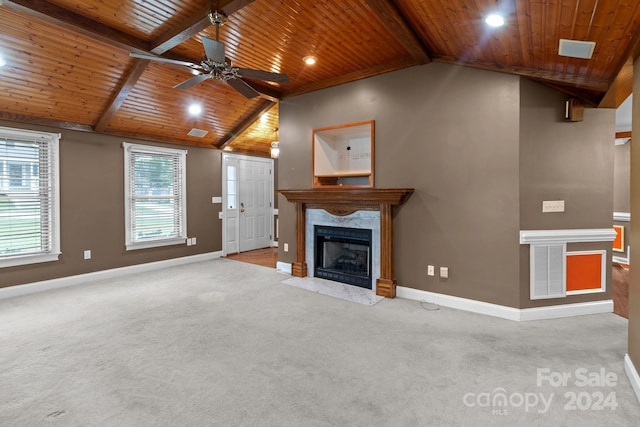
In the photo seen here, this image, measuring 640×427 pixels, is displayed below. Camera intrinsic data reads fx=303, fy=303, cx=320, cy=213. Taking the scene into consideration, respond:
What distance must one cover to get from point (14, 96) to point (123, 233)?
2.34m

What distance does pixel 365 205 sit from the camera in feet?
13.7

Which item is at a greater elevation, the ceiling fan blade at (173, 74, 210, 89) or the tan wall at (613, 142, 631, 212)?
the ceiling fan blade at (173, 74, 210, 89)

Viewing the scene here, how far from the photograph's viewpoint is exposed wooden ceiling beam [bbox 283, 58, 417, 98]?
3807mm

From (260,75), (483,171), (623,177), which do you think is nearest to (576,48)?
(483,171)

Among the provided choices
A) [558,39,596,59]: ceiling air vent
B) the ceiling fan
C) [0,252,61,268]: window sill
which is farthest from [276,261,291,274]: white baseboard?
[558,39,596,59]: ceiling air vent

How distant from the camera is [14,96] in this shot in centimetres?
372

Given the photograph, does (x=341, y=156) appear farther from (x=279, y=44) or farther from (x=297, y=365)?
(x=297, y=365)

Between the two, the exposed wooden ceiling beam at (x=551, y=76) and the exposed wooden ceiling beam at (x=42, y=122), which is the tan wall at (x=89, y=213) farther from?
the exposed wooden ceiling beam at (x=551, y=76)

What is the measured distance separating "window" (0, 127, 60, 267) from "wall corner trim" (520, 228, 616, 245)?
6153 millimetres

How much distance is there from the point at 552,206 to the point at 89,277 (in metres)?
6.42

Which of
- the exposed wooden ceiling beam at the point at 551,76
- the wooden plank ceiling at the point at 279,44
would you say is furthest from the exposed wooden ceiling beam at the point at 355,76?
the exposed wooden ceiling beam at the point at 551,76

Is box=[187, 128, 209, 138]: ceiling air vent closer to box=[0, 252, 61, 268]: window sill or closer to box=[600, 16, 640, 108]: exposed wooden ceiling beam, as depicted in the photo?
box=[0, 252, 61, 268]: window sill

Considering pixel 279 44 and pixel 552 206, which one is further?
pixel 279 44

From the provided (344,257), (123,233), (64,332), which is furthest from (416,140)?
(123,233)
